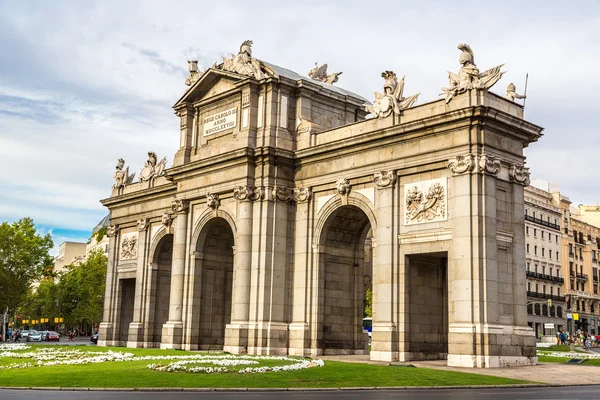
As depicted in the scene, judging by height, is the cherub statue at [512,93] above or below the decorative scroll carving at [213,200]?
above

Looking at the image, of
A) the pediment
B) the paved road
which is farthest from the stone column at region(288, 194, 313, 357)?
the paved road

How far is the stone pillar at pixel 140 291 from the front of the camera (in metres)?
54.7

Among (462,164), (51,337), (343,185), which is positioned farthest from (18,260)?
(462,164)

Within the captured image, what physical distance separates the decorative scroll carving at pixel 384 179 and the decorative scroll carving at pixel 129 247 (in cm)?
2670

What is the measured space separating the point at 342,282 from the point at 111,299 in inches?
955

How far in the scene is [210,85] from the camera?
49.3 meters

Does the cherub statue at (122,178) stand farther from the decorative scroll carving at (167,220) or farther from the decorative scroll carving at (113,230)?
the decorative scroll carving at (167,220)

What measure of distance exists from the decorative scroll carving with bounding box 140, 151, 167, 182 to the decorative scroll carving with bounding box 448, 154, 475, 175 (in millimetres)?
28943

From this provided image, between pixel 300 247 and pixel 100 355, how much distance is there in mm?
12658

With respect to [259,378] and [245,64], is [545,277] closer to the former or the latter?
[245,64]

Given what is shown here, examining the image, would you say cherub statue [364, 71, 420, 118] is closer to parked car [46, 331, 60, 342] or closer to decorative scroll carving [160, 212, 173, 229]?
decorative scroll carving [160, 212, 173, 229]

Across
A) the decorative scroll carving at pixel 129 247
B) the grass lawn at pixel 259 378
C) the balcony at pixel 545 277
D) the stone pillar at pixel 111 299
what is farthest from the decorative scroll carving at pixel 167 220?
the balcony at pixel 545 277

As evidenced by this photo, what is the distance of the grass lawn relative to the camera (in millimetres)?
25250

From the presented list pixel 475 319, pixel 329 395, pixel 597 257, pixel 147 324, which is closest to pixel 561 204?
pixel 597 257
